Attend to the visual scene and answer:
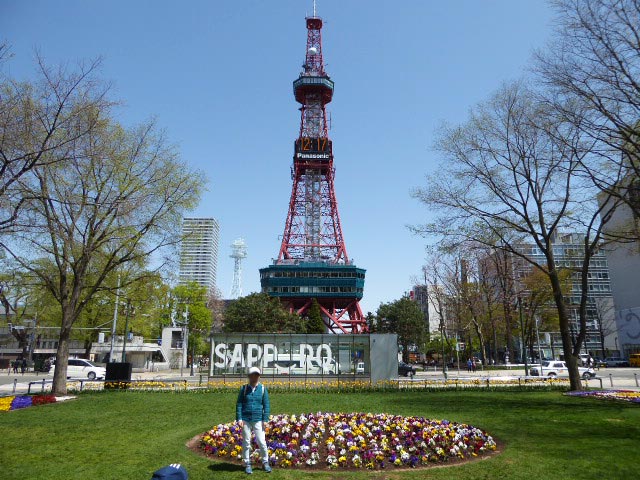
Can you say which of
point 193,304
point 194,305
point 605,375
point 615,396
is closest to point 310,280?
point 194,305

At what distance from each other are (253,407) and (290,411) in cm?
745

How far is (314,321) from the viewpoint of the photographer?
75.0 meters

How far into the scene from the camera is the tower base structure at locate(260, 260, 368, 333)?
3349 inches

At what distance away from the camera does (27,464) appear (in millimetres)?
8445

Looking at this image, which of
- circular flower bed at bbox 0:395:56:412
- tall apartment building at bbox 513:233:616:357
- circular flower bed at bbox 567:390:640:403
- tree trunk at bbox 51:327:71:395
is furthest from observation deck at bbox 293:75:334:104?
circular flower bed at bbox 0:395:56:412

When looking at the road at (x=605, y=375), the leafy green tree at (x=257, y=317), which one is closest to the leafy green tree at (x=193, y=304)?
the leafy green tree at (x=257, y=317)

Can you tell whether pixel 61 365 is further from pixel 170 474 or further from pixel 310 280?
pixel 310 280

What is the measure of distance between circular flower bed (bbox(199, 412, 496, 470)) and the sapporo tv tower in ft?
228

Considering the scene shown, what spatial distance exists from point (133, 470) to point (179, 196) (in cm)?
1674

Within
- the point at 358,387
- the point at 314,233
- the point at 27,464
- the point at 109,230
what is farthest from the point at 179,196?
the point at 314,233

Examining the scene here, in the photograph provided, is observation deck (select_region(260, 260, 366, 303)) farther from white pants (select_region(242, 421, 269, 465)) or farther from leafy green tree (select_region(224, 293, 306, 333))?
white pants (select_region(242, 421, 269, 465))

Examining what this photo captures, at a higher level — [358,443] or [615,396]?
[358,443]

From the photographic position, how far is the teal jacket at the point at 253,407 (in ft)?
26.1

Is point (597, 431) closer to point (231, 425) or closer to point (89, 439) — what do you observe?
point (231, 425)
